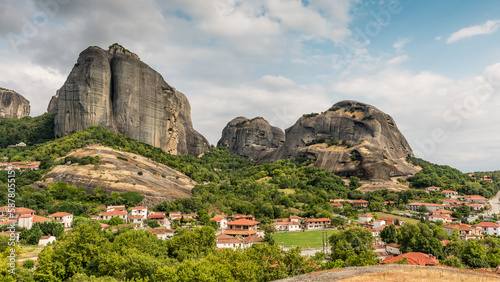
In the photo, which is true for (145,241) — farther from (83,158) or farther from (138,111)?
(138,111)

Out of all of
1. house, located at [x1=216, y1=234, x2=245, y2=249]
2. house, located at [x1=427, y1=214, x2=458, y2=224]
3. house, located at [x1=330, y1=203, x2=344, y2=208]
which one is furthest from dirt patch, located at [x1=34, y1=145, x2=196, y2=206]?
house, located at [x1=427, y1=214, x2=458, y2=224]

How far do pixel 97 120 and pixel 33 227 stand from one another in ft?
171

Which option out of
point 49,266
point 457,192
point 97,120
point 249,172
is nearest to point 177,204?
point 49,266

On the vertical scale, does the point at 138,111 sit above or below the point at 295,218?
above

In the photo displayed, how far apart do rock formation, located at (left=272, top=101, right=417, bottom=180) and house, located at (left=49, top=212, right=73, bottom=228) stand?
257 feet

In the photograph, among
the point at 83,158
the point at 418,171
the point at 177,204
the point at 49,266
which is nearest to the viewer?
the point at 49,266

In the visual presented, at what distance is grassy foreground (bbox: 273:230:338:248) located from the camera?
44.6m

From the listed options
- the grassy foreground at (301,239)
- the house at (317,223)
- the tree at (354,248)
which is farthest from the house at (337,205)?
the tree at (354,248)

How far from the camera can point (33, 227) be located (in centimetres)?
3672

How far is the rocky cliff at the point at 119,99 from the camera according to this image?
271 feet

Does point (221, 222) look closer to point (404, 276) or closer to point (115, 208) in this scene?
point (115, 208)

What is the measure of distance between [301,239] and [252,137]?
11495 centimetres

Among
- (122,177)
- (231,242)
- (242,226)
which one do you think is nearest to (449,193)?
(242,226)

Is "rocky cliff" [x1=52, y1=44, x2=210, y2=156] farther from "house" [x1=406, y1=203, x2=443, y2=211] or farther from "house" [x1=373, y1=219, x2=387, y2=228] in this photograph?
"house" [x1=406, y1=203, x2=443, y2=211]
